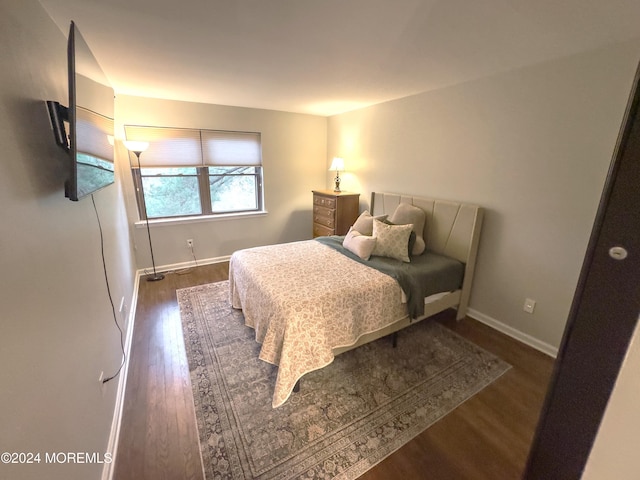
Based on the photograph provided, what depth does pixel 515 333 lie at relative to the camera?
7.91 feet

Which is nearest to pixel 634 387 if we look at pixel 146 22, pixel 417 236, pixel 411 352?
pixel 411 352

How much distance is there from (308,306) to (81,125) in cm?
145

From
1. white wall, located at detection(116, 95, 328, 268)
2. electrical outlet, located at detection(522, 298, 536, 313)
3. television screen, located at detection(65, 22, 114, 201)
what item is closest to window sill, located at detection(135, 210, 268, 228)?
white wall, located at detection(116, 95, 328, 268)

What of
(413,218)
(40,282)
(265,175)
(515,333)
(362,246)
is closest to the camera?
(40,282)

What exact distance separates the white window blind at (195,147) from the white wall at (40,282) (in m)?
2.01

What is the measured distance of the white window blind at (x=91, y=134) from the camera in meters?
1.07

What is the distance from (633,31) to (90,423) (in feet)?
11.6

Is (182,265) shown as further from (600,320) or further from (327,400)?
(600,320)

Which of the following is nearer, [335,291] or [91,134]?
[91,134]

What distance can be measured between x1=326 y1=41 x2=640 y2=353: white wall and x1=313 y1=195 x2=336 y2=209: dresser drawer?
119cm

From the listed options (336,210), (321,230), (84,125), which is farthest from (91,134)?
(321,230)

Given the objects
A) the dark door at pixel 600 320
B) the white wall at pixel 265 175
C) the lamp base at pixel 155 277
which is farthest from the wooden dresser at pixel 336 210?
the dark door at pixel 600 320

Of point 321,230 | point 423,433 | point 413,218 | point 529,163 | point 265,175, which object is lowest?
point 423,433

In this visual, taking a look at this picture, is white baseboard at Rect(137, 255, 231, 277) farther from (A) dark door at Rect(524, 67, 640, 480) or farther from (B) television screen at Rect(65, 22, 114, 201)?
(A) dark door at Rect(524, 67, 640, 480)
